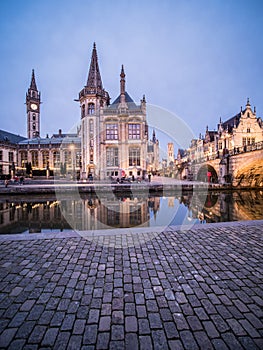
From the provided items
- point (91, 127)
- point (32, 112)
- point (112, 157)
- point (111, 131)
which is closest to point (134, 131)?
point (111, 131)

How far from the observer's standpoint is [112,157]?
32750 millimetres

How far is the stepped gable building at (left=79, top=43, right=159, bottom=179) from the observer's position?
104 ft

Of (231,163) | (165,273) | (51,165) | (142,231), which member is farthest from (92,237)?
(51,165)

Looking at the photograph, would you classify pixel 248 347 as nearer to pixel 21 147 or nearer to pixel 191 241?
pixel 191 241

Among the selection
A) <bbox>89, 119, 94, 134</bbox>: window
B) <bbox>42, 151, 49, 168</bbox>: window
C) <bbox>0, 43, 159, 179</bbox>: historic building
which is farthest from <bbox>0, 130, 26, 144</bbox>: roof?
<bbox>89, 119, 94, 134</bbox>: window

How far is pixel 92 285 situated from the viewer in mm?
2834

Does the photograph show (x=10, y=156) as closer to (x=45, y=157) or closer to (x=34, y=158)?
(x=34, y=158)

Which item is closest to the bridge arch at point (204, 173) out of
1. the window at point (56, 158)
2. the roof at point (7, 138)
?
the window at point (56, 158)

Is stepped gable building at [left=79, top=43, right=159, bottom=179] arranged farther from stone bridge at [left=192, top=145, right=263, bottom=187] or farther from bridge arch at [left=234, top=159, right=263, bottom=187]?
bridge arch at [left=234, top=159, right=263, bottom=187]

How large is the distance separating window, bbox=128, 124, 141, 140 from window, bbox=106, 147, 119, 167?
12.7 feet

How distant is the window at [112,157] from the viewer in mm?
32625

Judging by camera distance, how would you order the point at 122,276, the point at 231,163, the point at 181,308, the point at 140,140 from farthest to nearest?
the point at 140,140 → the point at 231,163 → the point at 122,276 → the point at 181,308

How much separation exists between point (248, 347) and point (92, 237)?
3893mm

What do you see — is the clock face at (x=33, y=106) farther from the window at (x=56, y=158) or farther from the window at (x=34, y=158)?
the window at (x=56, y=158)
